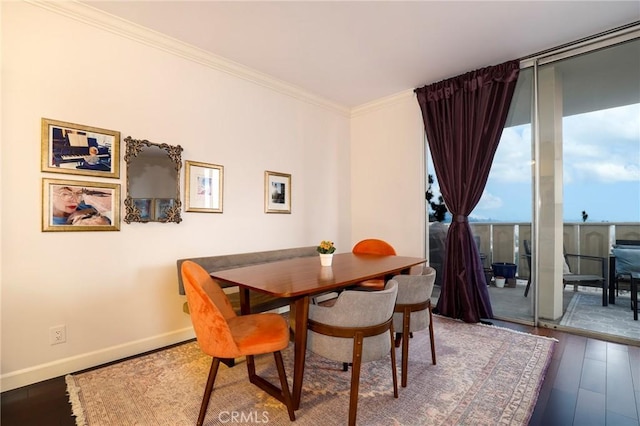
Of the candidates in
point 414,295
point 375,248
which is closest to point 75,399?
point 414,295

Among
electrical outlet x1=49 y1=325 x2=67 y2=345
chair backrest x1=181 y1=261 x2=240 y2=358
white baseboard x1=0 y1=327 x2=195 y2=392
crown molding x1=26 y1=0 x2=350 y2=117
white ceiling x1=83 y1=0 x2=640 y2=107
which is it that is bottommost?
white baseboard x1=0 y1=327 x2=195 y2=392

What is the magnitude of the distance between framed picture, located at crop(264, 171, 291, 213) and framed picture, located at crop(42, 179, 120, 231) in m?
1.53

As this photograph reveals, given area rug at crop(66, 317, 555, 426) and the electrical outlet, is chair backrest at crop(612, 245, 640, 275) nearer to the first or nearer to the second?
area rug at crop(66, 317, 555, 426)

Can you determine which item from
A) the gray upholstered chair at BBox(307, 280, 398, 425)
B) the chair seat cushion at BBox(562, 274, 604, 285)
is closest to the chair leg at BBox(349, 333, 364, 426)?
the gray upholstered chair at BBox(307, 280, 398, 425)

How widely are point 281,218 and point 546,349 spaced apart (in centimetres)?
294

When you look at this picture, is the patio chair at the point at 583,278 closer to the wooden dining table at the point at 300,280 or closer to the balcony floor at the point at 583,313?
the balcony floor at the point at 583,313

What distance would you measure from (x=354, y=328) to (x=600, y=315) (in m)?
3.12

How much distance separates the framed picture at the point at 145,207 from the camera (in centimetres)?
265

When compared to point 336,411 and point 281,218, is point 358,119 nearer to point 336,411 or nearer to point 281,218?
point 281,218

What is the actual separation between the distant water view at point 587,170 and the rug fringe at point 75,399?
396 cm

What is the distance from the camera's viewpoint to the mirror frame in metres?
2.59

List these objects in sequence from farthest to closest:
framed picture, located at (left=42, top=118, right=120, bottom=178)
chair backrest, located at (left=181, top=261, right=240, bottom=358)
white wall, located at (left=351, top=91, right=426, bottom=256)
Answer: white wall, located at (left=351, top=91, right=426, bottom=256) < framed picture, located at (left=42, top=118, right=120, bottom=178) < chair backrest, located at (left=181, top=261, right=240, bottom=358)

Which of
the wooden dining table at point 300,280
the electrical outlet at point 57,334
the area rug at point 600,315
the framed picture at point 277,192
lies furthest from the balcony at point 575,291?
the electrical outlet at point 57,334

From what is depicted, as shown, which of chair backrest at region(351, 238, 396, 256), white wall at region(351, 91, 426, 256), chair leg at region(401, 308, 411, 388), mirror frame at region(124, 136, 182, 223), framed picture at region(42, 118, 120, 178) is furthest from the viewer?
white wall at region(351, 91, 426, 256)
